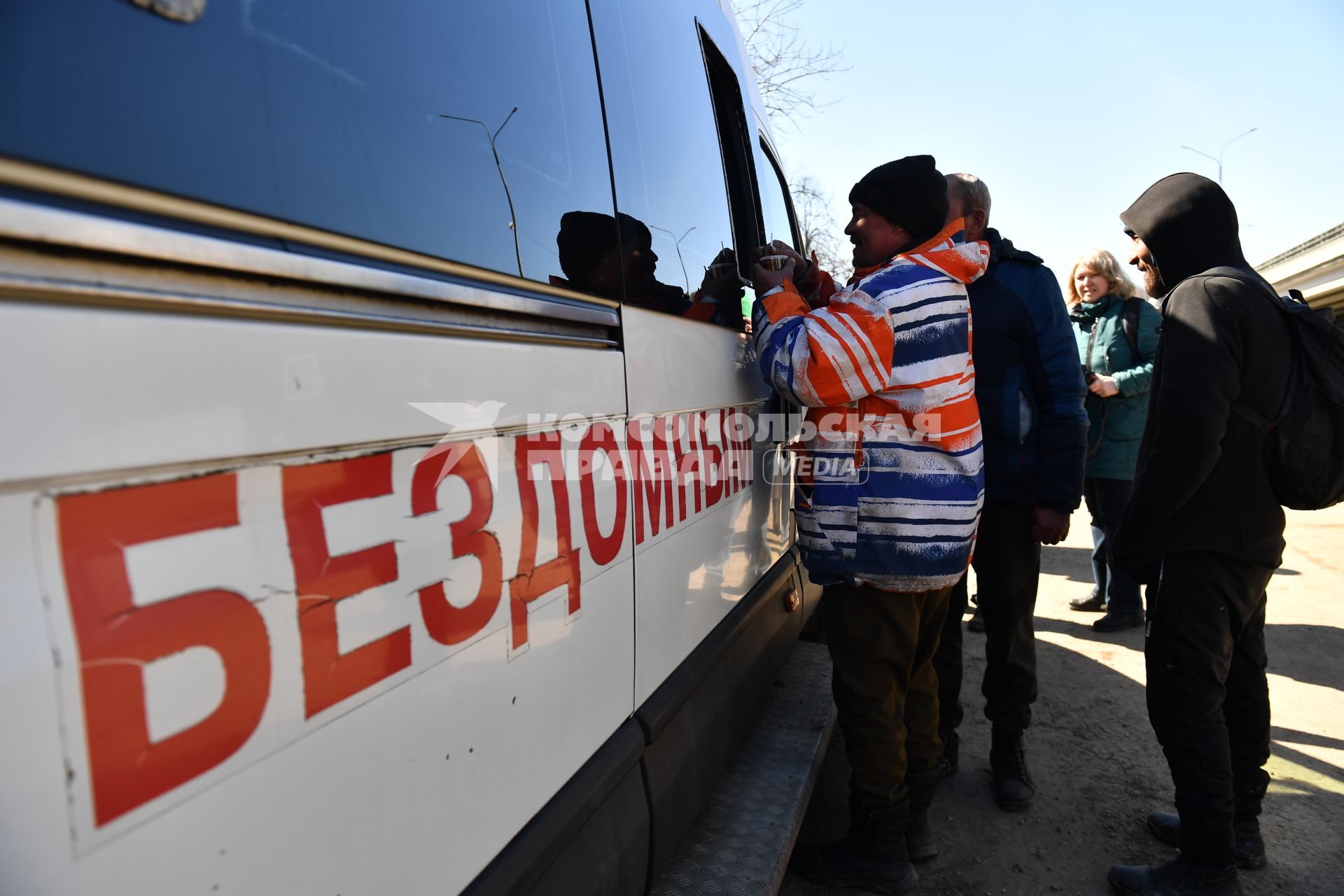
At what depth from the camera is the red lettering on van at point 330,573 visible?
2.57 ft

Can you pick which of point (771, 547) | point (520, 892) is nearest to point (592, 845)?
point (520, 892)

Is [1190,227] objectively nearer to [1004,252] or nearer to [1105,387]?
[1004,252]

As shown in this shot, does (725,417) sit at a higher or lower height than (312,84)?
lower

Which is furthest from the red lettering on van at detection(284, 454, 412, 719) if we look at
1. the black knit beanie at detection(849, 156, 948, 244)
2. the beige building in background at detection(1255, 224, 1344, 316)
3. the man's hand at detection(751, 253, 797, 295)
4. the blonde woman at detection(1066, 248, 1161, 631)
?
the beige building in background at detection(1255, 224, 1344, 316)

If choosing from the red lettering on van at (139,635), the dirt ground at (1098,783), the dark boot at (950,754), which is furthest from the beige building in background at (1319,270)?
the red lettering on van at (139,635)

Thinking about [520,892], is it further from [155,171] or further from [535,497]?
[155,171]

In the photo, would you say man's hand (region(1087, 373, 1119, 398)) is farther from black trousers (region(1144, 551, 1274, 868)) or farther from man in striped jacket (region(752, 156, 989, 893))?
man in striped jacket (region(752, 156, 989, 893))

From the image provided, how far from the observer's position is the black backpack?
6.73ft

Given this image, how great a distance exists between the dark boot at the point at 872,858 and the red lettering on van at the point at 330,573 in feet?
6.06

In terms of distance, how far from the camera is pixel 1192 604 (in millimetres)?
2150

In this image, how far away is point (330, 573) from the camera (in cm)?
82

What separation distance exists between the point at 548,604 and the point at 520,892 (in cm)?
42

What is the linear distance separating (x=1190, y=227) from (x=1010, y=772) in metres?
1.98

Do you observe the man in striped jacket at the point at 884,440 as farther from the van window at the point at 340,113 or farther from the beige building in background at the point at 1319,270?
the beige building in background at the point at 1319,270
